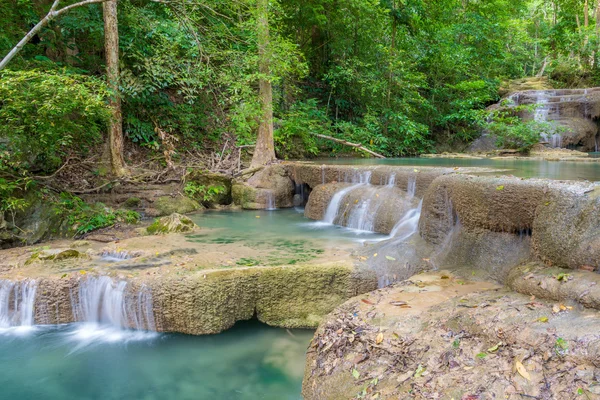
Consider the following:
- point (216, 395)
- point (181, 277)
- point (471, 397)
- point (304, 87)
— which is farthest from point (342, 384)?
point (304, 87)

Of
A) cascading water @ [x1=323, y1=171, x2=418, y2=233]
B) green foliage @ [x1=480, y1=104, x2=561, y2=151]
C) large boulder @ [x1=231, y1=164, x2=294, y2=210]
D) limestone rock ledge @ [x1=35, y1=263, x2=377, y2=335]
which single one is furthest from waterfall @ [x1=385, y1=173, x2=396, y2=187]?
green foliage @ [x1=480, y1=104, x2=561, y2=151]

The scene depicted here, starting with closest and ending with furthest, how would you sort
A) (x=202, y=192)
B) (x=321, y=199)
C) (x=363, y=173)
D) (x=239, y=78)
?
(x=363, y=173)
(x=321, y=199)
(x=239, y=78)
(x=202, y=192)

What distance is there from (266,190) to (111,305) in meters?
5.48

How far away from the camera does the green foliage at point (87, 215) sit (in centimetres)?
721

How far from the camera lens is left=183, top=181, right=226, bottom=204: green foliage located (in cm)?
932

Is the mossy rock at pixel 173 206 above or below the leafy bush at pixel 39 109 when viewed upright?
below

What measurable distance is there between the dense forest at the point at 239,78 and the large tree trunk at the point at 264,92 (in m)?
0.03

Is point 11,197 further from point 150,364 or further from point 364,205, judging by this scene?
point 364,205

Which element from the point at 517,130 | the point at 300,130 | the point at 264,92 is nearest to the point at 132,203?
the point at 264,92

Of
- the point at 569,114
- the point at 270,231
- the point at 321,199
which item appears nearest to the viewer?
the point at 270,231

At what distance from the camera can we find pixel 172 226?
269 inches

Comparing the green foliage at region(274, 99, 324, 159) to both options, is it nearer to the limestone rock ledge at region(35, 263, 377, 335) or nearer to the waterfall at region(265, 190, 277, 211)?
the waterfall at region(265, 190, 277, 211)

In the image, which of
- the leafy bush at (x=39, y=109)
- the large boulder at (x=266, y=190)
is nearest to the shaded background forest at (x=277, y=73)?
the leafy bush at (x=39, y=109)

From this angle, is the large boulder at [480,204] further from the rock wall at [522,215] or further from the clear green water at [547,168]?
the clear green water at [547,168]
